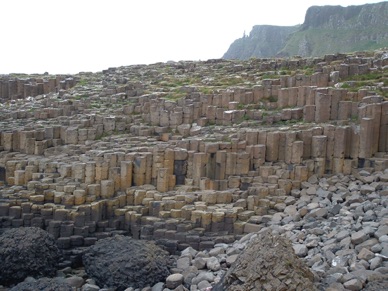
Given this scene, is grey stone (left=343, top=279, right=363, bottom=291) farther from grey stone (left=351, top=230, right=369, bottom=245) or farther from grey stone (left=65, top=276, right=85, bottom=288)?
grey stone (left=65, top=276, right=85, bottom=288)

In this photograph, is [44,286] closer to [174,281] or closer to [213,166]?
[174,281]

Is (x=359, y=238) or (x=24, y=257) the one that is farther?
(x=24, y=257)

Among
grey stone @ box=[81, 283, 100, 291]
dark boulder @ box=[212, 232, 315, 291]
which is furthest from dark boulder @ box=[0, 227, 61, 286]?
dark boulder @ box=[212, 232, 315, 291]

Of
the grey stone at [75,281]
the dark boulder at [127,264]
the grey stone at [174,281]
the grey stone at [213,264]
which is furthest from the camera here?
the grey stone at [75,281]

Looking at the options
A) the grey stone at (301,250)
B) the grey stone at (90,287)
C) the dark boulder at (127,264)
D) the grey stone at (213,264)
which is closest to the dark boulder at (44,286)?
the grey stone at (90,287)

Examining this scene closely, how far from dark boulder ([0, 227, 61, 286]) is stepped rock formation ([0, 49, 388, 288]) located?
103 centimetres

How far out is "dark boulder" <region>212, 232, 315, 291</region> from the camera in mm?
9164

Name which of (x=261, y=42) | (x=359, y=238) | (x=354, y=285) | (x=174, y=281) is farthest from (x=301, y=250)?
(x=261, y=42)

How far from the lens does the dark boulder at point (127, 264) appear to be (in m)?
11.8

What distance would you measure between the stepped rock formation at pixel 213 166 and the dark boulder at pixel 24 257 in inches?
40.4

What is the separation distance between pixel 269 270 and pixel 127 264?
395 cm

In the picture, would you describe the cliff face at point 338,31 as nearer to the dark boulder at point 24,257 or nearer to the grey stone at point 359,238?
the grey stone at point 359,238

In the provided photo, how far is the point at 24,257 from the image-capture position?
484 inches

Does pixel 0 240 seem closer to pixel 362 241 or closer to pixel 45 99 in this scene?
pixel 362 241
